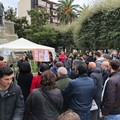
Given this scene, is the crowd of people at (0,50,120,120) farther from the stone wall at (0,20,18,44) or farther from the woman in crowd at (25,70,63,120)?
the stone wall at (0,20,18,44)

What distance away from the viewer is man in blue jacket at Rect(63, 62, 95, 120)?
5469 mm

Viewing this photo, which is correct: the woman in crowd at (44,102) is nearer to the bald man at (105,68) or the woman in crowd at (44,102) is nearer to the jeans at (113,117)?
the jeans at (113,117)

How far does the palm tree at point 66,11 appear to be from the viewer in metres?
68.1

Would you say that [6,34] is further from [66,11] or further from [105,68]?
[66,11]

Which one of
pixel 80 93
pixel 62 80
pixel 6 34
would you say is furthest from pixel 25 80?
pixel 6 34

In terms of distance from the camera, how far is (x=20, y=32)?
142 feet

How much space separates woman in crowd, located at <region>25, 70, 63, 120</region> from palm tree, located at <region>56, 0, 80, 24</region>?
63.4 meters

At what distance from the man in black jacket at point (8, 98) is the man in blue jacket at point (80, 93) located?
1.47m

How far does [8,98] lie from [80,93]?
1.72 meters

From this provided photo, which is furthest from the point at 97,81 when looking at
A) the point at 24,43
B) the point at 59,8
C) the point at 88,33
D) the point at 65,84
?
the point at 59,8

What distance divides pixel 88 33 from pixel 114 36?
373cm

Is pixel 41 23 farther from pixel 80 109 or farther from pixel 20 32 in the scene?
pixel 80 109

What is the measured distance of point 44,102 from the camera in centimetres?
443

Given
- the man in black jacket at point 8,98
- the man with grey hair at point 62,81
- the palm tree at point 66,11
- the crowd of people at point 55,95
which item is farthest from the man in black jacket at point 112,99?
the palm tree at point 66,11
